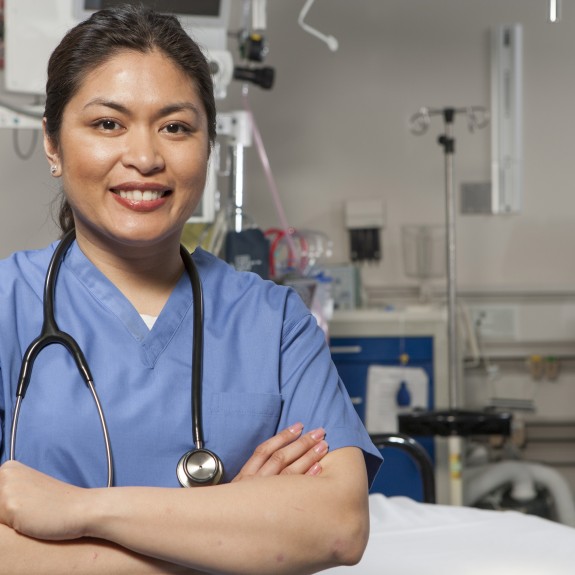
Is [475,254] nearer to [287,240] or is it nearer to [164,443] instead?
[287,240]

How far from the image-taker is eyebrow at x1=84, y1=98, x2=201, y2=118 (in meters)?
1.16

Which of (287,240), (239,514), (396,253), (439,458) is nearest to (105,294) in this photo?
(239,514)

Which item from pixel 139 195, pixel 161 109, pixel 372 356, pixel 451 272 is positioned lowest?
pixel 372 356

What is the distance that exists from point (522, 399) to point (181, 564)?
2980 mm

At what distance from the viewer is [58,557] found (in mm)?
995

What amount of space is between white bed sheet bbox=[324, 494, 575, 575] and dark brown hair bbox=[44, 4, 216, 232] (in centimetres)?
66

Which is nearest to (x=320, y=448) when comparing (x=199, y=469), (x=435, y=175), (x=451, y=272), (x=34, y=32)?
(x=199, y=469)

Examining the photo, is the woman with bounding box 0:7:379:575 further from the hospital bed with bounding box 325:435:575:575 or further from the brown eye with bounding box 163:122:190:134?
the hospital bed with bounding box 325:435:575:575

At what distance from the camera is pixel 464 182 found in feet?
12.5

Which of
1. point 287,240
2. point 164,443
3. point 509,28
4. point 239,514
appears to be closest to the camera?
point 239,514

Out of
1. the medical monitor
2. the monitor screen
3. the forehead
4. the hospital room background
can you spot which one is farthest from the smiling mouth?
the hospital room background

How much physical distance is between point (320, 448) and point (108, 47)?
0.56 m

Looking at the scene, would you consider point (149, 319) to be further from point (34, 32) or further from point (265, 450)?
point (34, 32)

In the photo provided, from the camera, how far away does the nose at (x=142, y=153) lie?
115 centimetres
